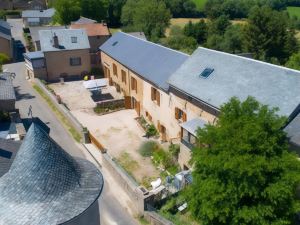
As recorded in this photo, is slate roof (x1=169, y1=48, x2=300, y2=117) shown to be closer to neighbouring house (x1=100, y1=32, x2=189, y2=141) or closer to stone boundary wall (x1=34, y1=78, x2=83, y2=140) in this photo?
neighbouring house (x1=100, y1=32, x2=189, y2=141)

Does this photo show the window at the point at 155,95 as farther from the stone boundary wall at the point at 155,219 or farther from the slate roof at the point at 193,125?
the stone boundary wall at the point at 155,219

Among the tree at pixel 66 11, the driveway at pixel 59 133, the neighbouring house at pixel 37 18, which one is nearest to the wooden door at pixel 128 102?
the driveway at pixel 59 133

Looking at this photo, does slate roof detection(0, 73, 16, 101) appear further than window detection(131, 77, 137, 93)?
No

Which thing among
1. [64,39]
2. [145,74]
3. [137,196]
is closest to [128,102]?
[145,74]

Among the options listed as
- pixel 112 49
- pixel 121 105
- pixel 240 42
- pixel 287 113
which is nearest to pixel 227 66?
pixel 287 113

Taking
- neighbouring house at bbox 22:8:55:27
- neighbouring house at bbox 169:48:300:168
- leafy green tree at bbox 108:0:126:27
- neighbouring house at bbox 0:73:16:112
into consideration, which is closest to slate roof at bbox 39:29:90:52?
neighbouring house at bbox 0:73:16:112

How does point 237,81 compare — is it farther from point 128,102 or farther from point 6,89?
point 6,89
